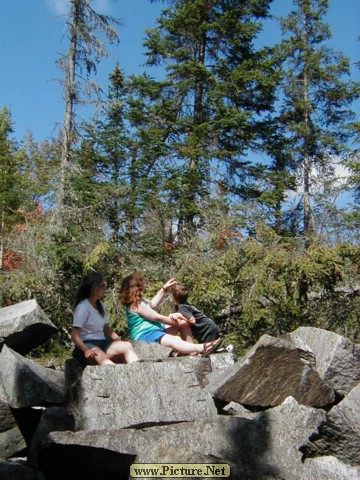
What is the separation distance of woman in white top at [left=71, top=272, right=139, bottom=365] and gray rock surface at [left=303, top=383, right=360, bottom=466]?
1952mm

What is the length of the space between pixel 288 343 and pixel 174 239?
9067 mm

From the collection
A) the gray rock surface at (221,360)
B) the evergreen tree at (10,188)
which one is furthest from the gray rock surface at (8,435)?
the evergreen tree at (10,188)

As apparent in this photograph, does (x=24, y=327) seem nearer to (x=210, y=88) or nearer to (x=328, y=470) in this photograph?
(x=328, y=470)

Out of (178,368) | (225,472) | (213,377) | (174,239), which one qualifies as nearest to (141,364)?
(178,368)

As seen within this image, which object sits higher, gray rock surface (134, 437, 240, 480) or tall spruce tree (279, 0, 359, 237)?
tall spruce tree (279, 0, 359, 237)

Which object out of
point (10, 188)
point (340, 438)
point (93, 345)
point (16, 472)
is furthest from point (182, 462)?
point (10, 188)

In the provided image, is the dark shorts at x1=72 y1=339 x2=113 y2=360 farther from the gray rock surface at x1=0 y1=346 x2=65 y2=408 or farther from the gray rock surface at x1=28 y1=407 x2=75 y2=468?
the gray rock surface at x1=28 y1=407 x2=75 y2=468

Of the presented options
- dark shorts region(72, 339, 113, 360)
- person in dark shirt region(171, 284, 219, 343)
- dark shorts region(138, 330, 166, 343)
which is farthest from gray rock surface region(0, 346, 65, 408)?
person in dark shirt region(171, 284, 219, 343)

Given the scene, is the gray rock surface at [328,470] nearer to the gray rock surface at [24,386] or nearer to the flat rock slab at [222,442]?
the flat rock slab at [222,442]

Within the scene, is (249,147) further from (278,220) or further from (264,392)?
(264,392)

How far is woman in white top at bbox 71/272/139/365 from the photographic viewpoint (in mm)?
Answer: 6059

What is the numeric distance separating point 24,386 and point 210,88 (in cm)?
1693

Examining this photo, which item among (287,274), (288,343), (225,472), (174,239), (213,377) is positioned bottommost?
(225,472)

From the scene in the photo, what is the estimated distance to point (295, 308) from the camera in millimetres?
9930
